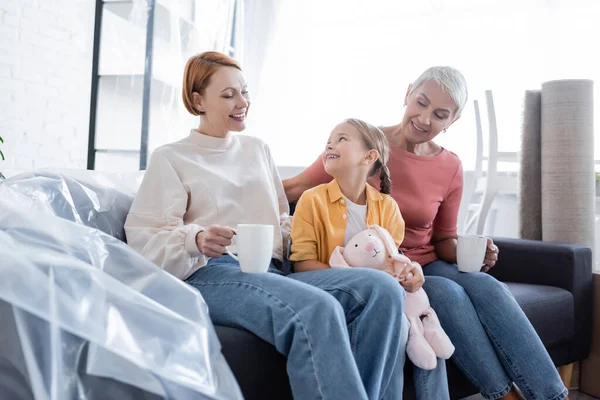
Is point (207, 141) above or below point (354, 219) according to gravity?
above

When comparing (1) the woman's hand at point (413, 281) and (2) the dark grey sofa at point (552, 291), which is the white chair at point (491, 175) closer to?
(2) the dark grey sofa at point (552, 291)

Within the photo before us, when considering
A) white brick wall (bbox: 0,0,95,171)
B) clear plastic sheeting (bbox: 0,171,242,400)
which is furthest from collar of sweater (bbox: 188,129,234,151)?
white brick wall (bbox: 0,0,95,171)

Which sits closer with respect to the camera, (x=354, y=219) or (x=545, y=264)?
Answer: (x=354, y=219)

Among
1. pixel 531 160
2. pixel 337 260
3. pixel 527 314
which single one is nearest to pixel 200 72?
pixel 337 260

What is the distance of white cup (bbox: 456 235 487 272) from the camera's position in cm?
150

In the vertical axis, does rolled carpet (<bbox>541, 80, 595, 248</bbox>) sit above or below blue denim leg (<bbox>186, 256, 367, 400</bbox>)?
above

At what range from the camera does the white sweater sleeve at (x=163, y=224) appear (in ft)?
4.03

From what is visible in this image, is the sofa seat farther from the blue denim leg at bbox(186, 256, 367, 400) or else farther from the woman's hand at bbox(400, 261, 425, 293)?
the woman's hand at bbox(400, 261, 425, 293)

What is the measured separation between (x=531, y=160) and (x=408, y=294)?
1.19 m

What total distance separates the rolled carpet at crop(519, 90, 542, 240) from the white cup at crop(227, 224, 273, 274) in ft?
4.65

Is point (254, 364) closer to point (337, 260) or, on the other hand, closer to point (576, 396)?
point (337, 260)

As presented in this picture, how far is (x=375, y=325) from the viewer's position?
45.0 inches

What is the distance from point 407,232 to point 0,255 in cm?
114

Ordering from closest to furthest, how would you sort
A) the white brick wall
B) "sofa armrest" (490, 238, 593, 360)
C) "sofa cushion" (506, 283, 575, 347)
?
"sofa cushion" (506, 283, 575, 347) < "sofa armrest" (490, 238, 593, 360) < the white brick wall
